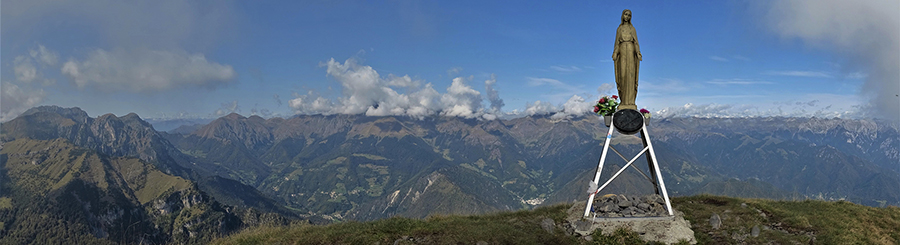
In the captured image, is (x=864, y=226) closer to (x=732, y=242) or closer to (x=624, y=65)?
(x=732, y=242)

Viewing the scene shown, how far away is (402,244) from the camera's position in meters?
16.7

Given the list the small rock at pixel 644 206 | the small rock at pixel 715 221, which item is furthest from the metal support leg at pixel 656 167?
the small rock at pixel 715 221

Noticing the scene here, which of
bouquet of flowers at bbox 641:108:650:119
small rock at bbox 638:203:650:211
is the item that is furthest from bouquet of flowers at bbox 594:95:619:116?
small rock at bbox 638:203:650:211

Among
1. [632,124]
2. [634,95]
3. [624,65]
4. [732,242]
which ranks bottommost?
[732,242]

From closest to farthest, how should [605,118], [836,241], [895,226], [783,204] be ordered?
1. [836,241]
2. [895,226]
3. [605,118]
4. [783,204]

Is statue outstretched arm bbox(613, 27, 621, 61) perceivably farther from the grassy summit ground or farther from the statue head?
the grassy summit ground

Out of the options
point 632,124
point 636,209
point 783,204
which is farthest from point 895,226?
point 632,124

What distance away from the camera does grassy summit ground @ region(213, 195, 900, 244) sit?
17250 millimetres

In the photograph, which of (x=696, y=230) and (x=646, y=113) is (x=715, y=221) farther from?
(x=646, y=113)

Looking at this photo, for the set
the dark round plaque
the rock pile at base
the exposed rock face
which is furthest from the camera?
the rock pile at base

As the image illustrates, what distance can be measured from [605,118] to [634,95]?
72.9 inches

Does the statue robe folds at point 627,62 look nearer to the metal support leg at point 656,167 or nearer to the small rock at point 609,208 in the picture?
the metal support leg at point 656,167

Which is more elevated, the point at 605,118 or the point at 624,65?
the point at 624,65

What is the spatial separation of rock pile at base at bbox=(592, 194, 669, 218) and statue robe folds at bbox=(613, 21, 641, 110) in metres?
5.17
